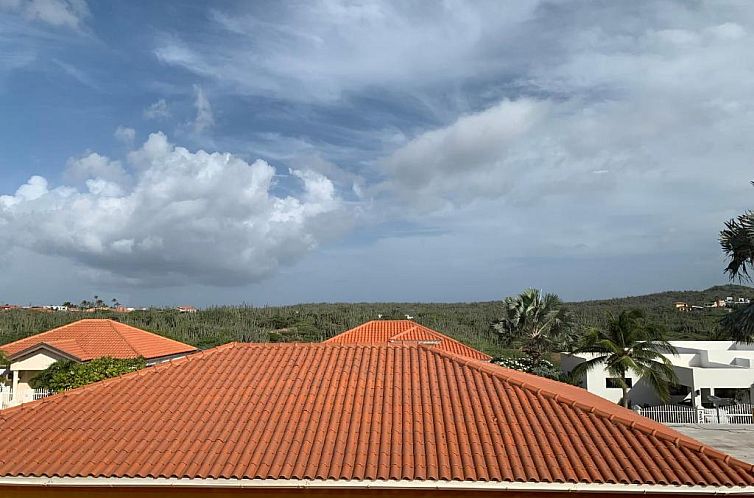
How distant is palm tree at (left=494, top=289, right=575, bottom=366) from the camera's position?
38750mm

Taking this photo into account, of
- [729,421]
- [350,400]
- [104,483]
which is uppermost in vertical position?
[350,400]

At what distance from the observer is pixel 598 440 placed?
7.99m

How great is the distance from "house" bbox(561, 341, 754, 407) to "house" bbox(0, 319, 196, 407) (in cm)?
2491

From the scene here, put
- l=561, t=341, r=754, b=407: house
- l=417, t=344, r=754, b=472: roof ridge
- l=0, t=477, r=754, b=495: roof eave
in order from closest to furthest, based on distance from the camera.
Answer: l=0, t=477, r=754, b=495: roof eave, l=417, t=344, r=754, b=472: roof ridge, l=561, t=341, r=754, b=407: house

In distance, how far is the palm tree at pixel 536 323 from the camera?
A: 38.8 m

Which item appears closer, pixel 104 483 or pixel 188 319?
pixel 104 483

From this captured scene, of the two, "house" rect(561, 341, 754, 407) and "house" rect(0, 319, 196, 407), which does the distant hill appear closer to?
"house" rect(561, 341, 754, 407)

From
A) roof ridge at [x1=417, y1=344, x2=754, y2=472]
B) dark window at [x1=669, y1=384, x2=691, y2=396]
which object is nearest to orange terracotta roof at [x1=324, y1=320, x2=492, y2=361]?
dark window at [x1=669, y1=384, x2=691, y2=396]

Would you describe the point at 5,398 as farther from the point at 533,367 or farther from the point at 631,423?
the point at 533,367

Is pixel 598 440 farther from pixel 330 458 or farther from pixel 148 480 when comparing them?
pixel 148 480

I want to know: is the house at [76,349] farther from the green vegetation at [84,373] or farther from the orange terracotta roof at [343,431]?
the orange terracotta roof at [343,431]

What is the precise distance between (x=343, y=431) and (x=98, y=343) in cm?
2544

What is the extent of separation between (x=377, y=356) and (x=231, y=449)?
400 cm

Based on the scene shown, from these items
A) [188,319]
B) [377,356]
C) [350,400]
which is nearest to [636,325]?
[377,356]
